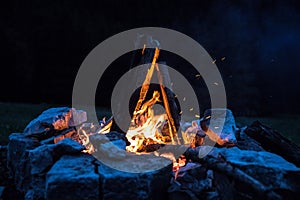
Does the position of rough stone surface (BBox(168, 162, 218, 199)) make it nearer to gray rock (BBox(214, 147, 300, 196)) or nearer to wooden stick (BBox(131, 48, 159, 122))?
gray rock (BBox(214, 147, 300, 196))

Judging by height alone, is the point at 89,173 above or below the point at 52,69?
below

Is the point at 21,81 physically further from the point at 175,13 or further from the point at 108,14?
the point at 175,13

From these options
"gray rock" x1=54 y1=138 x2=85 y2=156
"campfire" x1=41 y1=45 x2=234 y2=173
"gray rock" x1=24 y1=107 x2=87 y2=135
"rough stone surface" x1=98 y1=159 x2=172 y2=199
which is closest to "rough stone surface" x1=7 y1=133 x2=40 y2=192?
"gray rock" x1=24 y1=107 x2=87 y2=135

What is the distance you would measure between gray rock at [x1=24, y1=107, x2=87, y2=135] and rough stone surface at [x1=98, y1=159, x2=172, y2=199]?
1348 millimetres

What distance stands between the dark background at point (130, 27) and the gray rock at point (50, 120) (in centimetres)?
565

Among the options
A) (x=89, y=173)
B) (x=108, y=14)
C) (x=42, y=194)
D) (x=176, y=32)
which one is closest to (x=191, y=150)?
(x=89, y=173)

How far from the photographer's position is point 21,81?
957 cm

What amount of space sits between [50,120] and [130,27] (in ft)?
21.5

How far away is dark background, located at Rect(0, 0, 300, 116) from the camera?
9.10 metres

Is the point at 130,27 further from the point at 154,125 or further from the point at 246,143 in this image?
the point at 246,143

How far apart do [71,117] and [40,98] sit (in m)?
6.45

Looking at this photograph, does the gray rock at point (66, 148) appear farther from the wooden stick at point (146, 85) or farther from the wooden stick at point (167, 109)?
the wooden stick at point (167, 109)

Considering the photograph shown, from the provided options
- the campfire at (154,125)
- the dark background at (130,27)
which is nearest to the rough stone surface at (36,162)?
the campfire at (154,125)

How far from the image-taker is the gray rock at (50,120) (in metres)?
3.53
